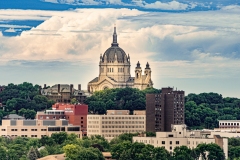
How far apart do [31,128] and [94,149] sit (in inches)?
1522

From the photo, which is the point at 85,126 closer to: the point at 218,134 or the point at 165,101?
the point at 165,101

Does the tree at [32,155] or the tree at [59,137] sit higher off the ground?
the tree at [59,137]

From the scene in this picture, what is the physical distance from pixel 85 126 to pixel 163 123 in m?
12.3

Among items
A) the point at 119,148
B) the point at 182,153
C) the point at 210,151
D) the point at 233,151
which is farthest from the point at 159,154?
the point at 233,151

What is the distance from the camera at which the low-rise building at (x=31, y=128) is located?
182625 millimetres

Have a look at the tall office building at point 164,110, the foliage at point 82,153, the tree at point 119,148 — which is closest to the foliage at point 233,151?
the tree at point 119,148

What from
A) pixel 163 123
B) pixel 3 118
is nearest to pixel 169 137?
→ pixel 163 123

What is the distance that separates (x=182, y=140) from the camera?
5792 inches

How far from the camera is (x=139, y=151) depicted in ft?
468

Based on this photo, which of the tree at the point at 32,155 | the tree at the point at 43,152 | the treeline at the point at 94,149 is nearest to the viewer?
the treeline at the point at 94,149

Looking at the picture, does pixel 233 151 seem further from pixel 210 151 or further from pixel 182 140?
pixel 210 151

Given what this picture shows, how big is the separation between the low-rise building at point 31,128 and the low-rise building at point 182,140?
3189cm

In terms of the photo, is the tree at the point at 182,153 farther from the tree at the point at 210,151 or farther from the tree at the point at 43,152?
the tree at the point at 43,152

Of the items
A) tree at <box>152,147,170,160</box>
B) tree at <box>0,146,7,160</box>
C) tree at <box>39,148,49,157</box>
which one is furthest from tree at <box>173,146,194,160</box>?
tree at <box>0,146,7,160</box>
